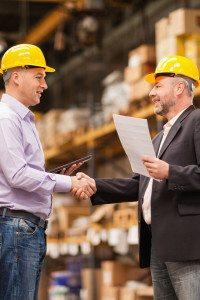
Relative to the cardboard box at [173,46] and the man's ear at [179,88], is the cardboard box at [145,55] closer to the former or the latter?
the cardboard box at [173,46]

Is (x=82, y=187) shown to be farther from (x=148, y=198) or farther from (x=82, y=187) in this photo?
(x=148, y=198)

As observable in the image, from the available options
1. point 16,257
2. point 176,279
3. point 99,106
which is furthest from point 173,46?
point 99,106

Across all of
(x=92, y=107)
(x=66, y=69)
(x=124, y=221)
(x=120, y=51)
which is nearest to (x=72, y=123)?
(x=92, y=107)

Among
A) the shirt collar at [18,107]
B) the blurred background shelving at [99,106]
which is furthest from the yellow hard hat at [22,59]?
the blurred background shelving at [99,106]

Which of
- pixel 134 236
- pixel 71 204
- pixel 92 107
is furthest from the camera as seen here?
pixel 71 204

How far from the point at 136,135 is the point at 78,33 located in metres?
6.81

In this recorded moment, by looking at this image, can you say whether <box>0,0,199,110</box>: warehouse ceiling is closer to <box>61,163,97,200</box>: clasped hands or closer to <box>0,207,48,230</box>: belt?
<box>61,163,97,200</box>: clasped hands

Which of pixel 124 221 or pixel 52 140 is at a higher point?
pixel 52 140

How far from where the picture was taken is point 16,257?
4.93 metres

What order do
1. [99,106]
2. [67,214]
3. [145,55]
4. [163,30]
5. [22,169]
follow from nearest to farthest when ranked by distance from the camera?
1. [22,169]
2. [163,30]
3. [145,55]
4. [67,214]
5. [99,106]

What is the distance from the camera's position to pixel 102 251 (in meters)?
11.4

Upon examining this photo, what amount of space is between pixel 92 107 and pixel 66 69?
368 centimetres

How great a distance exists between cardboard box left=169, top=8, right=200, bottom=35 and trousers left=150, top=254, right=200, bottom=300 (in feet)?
10.2

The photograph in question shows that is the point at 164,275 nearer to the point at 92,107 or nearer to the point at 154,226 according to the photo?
the point at 154,226
